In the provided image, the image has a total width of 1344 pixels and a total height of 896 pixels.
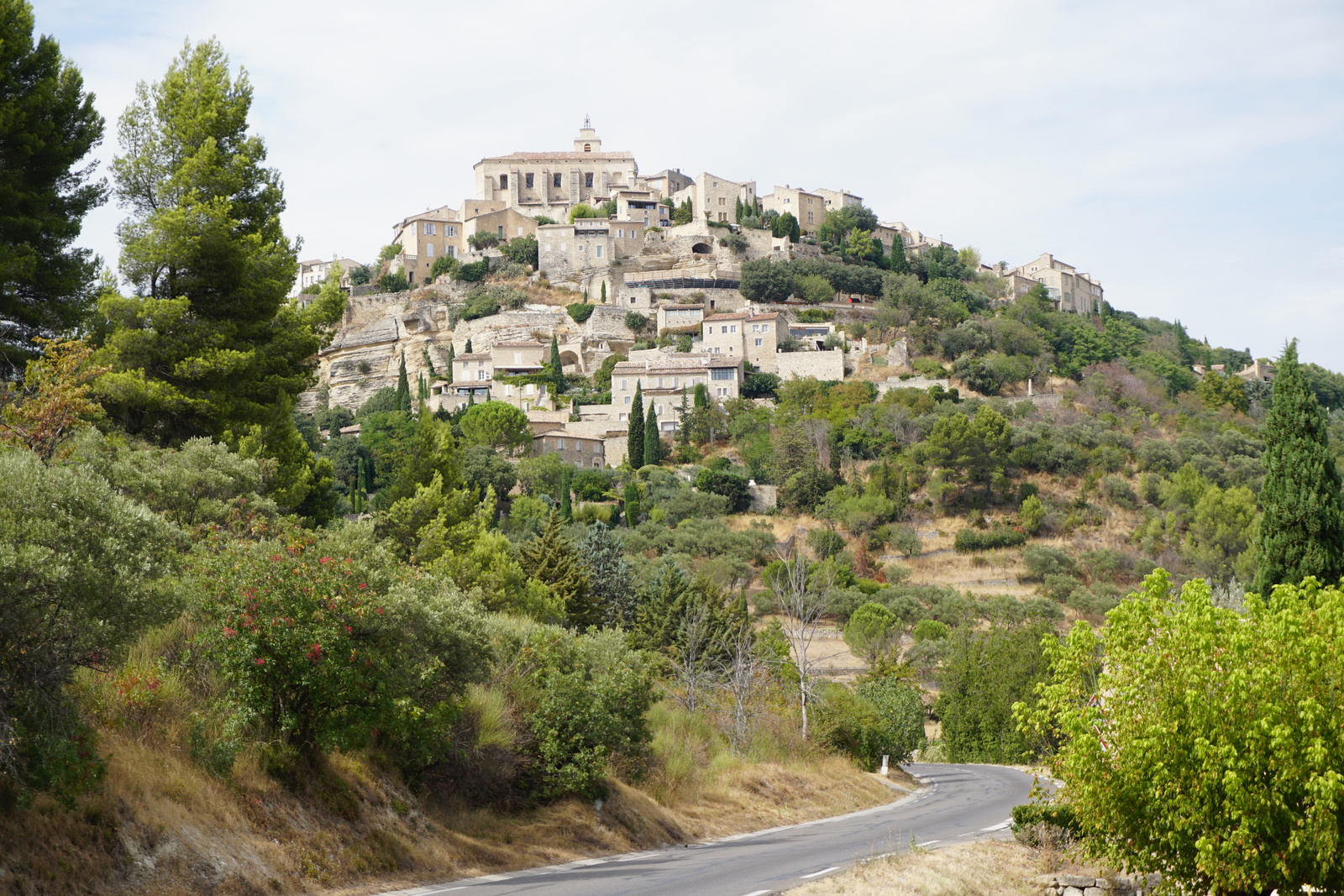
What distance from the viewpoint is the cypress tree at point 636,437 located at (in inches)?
3265

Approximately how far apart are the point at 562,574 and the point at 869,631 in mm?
22094

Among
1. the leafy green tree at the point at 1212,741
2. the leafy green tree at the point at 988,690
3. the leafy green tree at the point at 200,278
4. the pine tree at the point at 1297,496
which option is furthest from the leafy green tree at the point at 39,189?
the leafy green tree at the point at 988,690

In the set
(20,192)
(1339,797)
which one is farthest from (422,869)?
(20,192)

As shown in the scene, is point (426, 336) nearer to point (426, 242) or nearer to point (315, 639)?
point (426, 242)

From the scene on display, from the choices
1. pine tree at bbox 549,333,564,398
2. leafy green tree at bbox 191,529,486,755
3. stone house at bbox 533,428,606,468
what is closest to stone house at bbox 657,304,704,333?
pine tree at bbox 549,333,564,398

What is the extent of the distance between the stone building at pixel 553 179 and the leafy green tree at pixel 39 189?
101050 mm

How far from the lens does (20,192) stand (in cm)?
1895

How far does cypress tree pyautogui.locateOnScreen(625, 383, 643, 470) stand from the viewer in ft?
272

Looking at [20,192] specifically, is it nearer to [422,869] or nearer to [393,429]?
[422,869]

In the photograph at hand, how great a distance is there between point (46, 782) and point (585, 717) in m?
8.00

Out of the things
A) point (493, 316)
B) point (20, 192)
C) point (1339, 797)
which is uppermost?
point (493, 316)

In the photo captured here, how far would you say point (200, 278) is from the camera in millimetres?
21516

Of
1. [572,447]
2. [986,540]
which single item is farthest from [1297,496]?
[572,447]

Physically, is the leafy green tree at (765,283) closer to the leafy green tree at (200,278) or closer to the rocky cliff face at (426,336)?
the rocky cliff face at (426,336)
